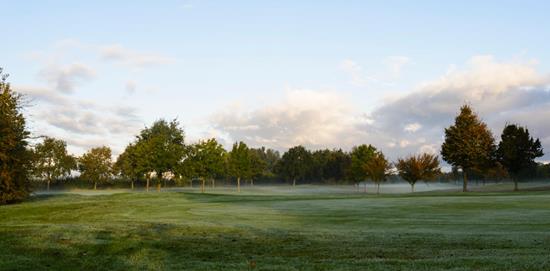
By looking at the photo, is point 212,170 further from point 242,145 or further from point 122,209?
Result: point 122,209

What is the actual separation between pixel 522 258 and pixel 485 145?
2582 inches

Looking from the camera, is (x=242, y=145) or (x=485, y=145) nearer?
(x=485, y=145)

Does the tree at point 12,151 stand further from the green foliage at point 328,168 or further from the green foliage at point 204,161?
the green foliage at point 328,168

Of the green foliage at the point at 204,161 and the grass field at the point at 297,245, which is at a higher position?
the green foliage at the point at 204,161

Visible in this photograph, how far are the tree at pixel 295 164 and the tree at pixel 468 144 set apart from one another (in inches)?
2646

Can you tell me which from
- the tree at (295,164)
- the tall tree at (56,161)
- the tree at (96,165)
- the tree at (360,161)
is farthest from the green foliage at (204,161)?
the tree at (295,164)

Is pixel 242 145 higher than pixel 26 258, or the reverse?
pixel 242 145

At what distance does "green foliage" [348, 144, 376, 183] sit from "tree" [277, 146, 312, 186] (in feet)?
144

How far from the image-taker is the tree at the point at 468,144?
72.2 metres

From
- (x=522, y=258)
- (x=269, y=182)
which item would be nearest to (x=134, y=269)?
(x=522, y=258)

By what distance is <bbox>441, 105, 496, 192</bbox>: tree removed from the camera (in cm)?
7225

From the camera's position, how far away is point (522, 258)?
12242 millimetres

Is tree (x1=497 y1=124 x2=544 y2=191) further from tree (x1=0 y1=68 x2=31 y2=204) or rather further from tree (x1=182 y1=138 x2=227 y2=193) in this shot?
tree (x1=0 y1=68 x2=31 y2=204)

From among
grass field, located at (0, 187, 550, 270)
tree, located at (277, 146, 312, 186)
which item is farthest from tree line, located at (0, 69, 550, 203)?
grass field, located at (0, 187, 550, 270)
